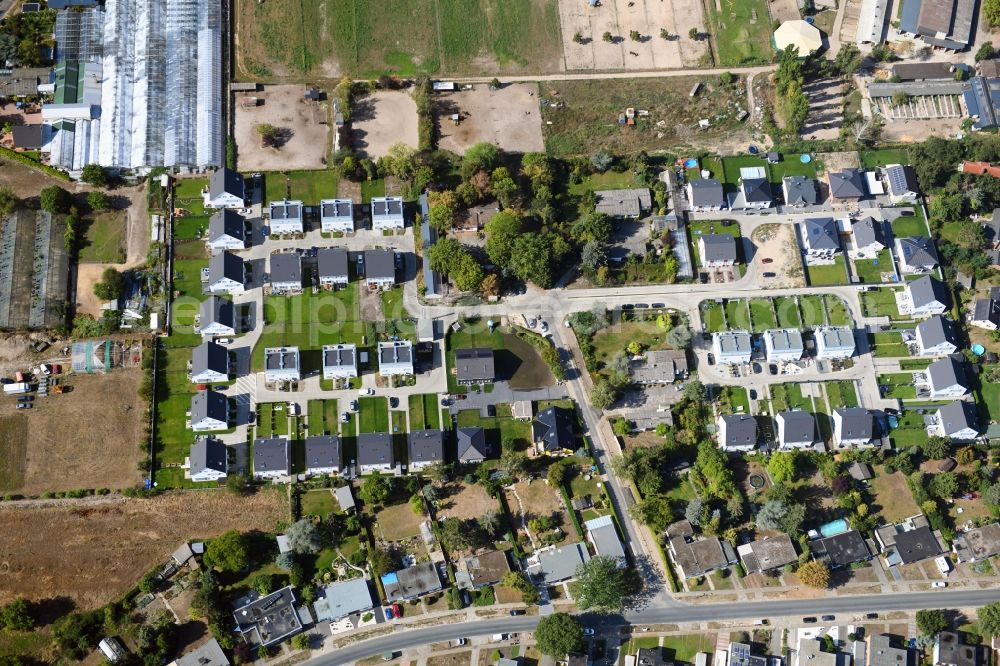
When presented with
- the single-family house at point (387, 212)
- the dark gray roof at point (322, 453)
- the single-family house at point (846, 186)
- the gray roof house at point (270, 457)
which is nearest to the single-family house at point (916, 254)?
the single-family house at point (846, 186)

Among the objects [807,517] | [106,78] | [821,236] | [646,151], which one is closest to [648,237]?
[646,151]

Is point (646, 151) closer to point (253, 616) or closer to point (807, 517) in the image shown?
point (807, 517)

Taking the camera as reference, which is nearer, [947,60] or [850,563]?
[850,563]

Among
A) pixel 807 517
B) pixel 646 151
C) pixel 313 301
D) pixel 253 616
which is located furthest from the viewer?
pixel 646 151

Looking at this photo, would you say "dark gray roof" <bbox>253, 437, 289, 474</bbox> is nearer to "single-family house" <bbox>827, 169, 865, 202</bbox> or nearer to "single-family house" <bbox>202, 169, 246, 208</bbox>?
"single-family house" <bbox>202, 169, 246, 208</bbox>

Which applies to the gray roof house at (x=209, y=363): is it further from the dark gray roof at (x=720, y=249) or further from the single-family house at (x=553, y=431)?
the dark gray roof at (x=720, y=249)
